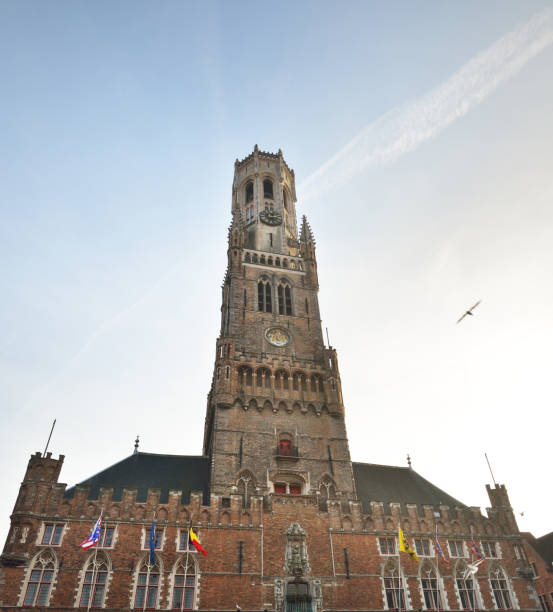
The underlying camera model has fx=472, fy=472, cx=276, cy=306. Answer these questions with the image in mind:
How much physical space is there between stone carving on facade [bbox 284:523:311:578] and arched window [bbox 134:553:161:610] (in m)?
7.97

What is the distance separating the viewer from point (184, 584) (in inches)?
1113

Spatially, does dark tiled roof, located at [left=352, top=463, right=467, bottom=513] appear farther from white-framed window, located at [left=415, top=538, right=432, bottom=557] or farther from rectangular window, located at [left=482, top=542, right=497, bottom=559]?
rectangular window, located at [left=482, top=542, right=497, bottom=559]

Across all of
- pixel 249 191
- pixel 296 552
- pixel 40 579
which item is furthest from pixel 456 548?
pixel 249 191

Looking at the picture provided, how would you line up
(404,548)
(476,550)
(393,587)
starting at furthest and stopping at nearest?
(476,550)
(393,587)
(404,548)

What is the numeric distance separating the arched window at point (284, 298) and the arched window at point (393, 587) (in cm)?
2304

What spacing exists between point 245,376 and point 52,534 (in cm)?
1705

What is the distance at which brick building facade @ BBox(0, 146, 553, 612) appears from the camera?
91.2 feet

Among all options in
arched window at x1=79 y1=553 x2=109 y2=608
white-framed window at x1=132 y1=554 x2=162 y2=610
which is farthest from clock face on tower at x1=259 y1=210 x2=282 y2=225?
arched window at x1=79 y1=553 x2=109 y2=608

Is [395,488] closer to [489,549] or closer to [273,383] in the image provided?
[489,549]

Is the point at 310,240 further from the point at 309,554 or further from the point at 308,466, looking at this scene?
the point at 309,554

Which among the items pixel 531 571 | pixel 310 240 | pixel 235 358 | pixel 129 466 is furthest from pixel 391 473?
pixel 310 240

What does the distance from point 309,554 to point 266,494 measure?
15.5ft

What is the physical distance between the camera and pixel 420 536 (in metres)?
33.1

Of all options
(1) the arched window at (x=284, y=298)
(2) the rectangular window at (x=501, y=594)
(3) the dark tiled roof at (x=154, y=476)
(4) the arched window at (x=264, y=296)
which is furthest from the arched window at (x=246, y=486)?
(2) the rectangular window at (x=501, y=594)
